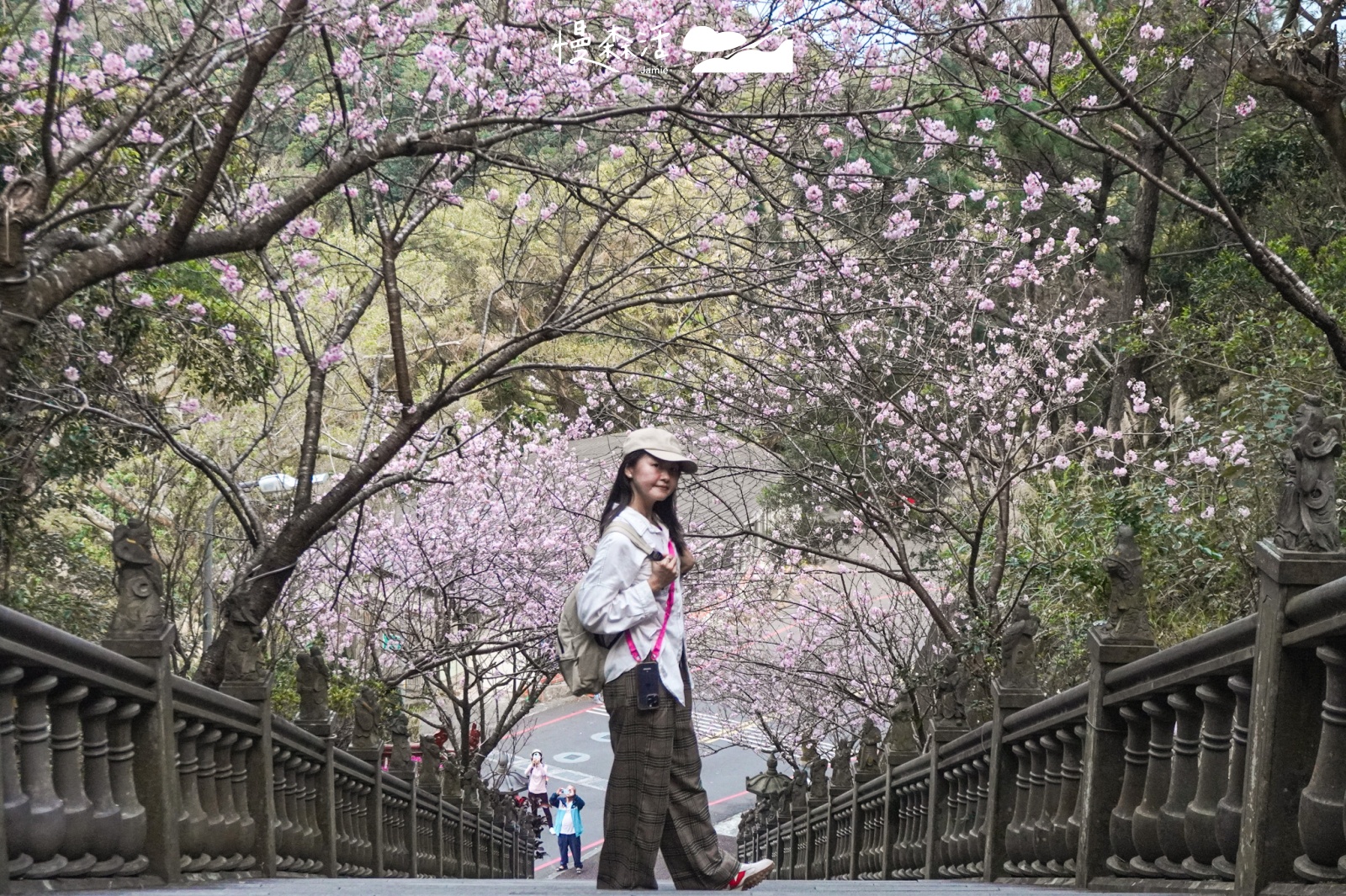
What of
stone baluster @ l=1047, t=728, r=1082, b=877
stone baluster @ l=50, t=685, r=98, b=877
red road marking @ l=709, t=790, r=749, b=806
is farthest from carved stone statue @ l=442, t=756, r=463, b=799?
red road marking @ l=709, t=790, r=749, b=806

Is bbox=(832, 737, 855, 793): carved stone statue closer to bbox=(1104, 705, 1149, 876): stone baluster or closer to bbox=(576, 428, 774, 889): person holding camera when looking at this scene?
bbox=(576, 428, 774, 889): person holding camera

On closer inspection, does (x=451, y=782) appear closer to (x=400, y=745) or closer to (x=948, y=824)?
(x=400, y=745)

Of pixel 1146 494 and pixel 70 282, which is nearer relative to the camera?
pixel 70 282

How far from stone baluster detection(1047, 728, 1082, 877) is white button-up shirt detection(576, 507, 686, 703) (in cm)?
147

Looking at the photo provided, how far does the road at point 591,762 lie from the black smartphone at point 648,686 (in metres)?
17.6

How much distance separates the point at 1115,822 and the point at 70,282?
451cm

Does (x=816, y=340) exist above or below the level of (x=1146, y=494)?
above

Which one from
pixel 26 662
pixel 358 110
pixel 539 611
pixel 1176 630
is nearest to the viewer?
pixel 26 662

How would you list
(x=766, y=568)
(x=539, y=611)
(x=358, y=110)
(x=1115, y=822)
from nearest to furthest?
(x=1115, y=822), (x=358, y=110), (x=539, y=611), (x=766, y=568)

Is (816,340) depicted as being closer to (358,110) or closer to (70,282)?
(358,110)

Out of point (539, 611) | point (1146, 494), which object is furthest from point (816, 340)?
point (539, 611)

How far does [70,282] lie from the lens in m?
5.21

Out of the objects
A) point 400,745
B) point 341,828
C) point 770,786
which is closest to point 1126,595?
point 341,828

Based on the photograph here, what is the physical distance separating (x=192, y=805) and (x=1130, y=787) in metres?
3.39
